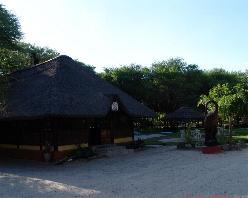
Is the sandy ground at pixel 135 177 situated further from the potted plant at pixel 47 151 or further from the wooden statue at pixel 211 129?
the wooden statue at pixel 211 129

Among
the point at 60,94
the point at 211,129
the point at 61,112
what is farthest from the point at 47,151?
the point at 211,129

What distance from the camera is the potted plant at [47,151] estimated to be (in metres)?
20.1

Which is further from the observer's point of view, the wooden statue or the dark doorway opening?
the dark doorway opening

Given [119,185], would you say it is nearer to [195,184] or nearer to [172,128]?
[195,184]

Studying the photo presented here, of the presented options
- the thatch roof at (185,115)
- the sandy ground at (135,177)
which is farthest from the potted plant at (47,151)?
the thatch roof at (185,115)

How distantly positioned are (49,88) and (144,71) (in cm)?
3480

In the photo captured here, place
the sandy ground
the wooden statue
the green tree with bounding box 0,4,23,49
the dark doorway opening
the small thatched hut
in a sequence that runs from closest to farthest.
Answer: the sandy ground, the small thatched hut, the wooden statue, the dark doorway opening, the green tree with bounding box 0,4,23,49

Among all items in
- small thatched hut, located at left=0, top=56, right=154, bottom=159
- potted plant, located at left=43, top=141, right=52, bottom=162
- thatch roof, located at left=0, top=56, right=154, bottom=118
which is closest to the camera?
thatch roof, located at left=0, top=56, right=154, bottom=118

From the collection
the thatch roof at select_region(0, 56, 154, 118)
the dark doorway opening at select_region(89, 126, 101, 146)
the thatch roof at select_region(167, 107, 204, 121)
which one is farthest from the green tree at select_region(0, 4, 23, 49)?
the thatch roof at select_region(167, 107, 204, 121)

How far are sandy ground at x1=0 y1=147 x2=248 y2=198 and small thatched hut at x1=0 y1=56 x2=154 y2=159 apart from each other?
1659mm

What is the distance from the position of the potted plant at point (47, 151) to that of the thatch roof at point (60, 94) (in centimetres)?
212

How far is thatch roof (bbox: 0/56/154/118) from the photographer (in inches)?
770

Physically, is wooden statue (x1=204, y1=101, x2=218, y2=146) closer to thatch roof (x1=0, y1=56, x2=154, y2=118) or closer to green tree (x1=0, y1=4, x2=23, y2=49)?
thatch roof (x1=0, y1=56, x2=154, y2=118)

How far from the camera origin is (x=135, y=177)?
14.4 metres
